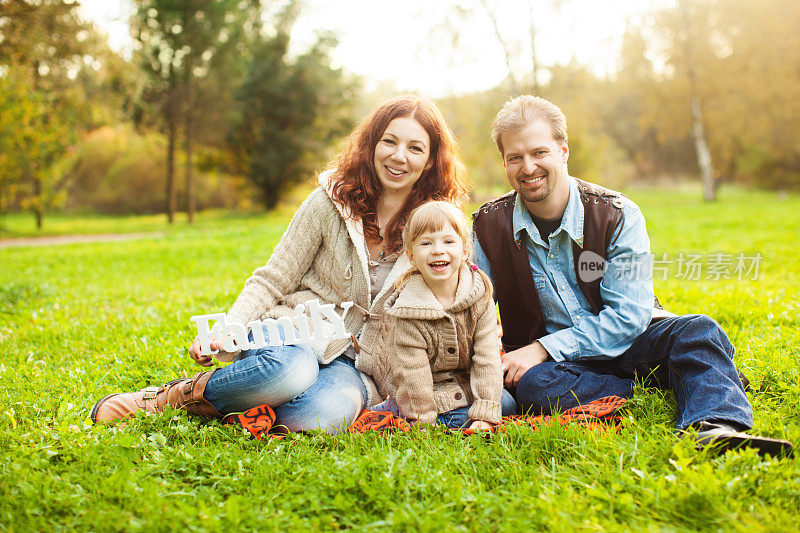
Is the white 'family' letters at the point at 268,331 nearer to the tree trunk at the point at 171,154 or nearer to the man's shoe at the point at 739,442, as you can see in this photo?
the man's shoe at the point at 739,442

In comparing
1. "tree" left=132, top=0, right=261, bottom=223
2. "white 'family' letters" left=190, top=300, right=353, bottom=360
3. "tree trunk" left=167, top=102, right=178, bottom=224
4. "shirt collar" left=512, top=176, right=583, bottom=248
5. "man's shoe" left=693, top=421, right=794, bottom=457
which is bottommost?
"man's shoe" left=693, top=421, right=794, bottom=457

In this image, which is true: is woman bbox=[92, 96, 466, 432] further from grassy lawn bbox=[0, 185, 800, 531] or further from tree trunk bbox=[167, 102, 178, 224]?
tree trunk bbox=[167, 102, 178, 224]

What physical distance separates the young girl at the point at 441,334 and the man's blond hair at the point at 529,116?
57cm

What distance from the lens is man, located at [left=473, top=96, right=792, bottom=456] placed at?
9.72 feet

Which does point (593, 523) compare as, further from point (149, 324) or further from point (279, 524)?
point (149, 324)

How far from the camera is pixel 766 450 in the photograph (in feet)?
7.64

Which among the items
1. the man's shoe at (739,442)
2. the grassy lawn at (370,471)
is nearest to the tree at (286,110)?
the grassy lawn at (370,471)

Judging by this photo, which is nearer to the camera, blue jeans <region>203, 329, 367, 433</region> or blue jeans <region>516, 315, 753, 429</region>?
blue jeans <region>516, 315, 753, 429</region>

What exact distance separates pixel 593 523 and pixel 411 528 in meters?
0.64

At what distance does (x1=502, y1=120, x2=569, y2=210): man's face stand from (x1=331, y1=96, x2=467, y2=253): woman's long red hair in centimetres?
42

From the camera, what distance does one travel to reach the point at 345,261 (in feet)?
10.8

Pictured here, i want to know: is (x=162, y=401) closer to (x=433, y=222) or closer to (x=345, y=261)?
(x=345, y=261)

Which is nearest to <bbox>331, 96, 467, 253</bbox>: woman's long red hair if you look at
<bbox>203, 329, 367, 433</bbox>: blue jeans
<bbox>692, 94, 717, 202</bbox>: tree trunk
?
<bbox>203, 329, 367, 433</bbox>: blue jeans

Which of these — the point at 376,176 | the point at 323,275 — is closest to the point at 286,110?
the point at 376,176
